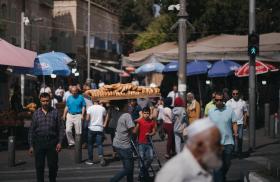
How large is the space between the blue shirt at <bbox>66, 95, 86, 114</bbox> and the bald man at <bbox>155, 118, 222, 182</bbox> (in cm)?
1334

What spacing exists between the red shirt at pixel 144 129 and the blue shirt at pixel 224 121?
6.12 feet

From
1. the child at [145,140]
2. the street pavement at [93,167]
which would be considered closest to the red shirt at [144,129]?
the child at [145,140]

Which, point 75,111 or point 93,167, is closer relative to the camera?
point 93,167

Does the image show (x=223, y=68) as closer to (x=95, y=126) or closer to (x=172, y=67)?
(x=172, y=67)

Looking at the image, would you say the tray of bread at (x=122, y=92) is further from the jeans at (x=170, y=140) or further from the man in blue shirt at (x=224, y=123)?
the man in blue shirt at (x=224, y=123)

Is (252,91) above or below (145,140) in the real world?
above

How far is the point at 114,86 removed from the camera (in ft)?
49.5

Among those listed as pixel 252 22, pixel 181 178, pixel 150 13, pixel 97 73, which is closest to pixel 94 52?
pixel 97 73

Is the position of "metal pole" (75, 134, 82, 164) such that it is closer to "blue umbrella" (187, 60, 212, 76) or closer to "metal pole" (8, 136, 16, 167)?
"metal pole" (8, 136, 16, 167)

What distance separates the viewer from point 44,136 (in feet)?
33.8

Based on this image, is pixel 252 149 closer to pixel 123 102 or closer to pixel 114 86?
pixel 114 86

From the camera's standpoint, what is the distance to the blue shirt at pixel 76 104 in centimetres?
1736

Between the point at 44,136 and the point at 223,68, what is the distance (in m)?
16.0

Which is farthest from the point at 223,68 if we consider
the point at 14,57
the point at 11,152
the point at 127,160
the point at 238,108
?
the point at 127,160
